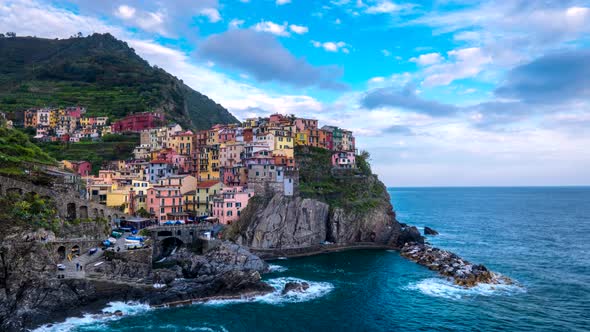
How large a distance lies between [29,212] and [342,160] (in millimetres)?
71262

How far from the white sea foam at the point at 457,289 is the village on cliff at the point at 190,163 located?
3681cm

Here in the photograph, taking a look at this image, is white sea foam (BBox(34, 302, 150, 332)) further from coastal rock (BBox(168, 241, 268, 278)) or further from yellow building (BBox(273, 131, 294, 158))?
yellow building (BBox(273, 131, 294, 158))

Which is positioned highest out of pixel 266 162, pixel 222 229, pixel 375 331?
pixel 266 162

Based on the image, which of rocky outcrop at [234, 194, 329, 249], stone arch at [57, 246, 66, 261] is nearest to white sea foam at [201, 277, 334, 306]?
rocky outcrop at [234, 194, 329, 249]

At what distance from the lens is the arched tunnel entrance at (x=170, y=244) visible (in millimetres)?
73188

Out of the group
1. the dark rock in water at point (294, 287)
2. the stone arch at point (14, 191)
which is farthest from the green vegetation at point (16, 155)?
the dark rock in water at point (294, 287)

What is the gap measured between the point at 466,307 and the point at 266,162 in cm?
5056

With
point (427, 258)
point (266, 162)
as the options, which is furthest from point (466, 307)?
point (266, 162)

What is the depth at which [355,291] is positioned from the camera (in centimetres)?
5709

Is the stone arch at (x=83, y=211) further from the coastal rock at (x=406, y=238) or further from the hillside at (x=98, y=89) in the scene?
the hillside at (x=98, y=89)

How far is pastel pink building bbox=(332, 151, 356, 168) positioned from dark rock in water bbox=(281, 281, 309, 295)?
50.5m

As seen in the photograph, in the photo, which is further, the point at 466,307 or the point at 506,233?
the point at 506,233

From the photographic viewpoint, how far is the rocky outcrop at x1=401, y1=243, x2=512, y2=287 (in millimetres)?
60125

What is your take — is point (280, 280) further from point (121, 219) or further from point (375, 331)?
point (121, 219)
